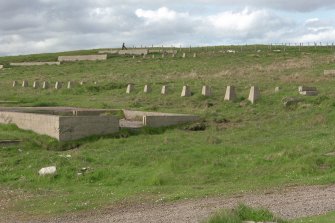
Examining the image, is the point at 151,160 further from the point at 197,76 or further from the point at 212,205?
the point at 197,76

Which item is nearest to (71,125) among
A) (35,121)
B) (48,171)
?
(35,121)

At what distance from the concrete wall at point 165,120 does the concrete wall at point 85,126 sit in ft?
4.29

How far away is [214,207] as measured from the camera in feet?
38.5

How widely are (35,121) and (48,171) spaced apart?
602 cm

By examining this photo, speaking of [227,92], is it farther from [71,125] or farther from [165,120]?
[71,125]

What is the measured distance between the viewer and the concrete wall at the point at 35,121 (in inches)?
812

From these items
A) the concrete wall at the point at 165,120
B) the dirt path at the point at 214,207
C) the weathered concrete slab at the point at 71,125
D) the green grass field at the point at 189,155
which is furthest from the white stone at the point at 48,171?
the concrete wall at the point at 165,120

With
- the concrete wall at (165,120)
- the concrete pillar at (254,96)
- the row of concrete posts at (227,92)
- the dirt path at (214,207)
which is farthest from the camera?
the row of concrete posts at (227,92)

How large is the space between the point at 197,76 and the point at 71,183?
2618 centimetres

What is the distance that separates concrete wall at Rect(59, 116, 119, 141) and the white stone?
11.8 feet

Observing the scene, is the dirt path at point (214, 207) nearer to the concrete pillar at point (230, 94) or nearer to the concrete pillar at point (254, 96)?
the concrete pillar at point (254, 96)

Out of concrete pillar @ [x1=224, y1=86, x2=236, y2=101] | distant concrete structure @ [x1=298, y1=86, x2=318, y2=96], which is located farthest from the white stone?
distant concrete structure @ [x1=298, y1=86, x2=318, y2=96]

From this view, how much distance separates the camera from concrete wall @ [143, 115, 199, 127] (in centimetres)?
2225

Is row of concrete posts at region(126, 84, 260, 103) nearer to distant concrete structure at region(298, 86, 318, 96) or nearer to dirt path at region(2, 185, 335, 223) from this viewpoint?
distant concrete structure at region(298, 86, 318, 96)
